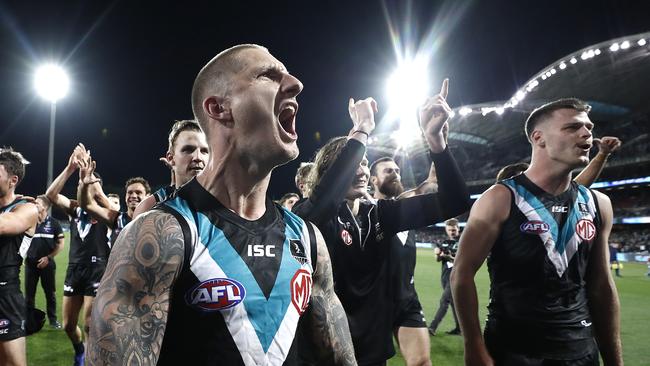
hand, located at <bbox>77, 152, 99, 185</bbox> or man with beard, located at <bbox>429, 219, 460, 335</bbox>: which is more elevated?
hand, located at <bbox>77, 152, 99, 185</bbox>

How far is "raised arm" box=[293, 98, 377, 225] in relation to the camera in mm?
3000

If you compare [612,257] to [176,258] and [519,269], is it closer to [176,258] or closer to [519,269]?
[519,269]

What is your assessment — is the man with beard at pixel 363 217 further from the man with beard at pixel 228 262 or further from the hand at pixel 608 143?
the hand at pixel 608 143

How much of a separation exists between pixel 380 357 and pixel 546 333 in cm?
119

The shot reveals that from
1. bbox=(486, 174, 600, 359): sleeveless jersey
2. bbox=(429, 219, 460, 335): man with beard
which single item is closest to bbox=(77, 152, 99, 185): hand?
bbox=(486, 174, 600, 359): sleeveless jersey

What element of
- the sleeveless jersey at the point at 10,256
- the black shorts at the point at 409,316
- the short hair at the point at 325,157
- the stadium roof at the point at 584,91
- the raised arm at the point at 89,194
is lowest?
the black shorts at the point at 409,316

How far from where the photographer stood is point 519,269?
3061mm

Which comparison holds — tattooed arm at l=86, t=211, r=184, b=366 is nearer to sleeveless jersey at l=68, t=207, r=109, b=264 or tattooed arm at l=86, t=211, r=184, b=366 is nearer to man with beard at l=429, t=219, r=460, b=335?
sleeveless jersey at l=68, t=207, r=109, b=264

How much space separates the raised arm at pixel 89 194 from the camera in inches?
158

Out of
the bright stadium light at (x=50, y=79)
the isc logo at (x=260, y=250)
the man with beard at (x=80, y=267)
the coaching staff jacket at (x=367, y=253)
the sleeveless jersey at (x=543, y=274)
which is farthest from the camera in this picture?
the bright stadium light at (x=50, y=79)

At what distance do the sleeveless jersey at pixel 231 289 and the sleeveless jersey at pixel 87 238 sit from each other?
269 inches

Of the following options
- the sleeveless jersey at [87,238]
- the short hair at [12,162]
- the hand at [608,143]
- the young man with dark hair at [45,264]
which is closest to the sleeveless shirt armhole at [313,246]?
the hand at [608,143]

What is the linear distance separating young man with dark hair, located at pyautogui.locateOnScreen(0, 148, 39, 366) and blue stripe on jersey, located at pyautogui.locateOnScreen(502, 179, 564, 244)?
13.4ft

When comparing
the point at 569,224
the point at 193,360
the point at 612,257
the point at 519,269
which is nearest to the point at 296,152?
the point at 193,360
